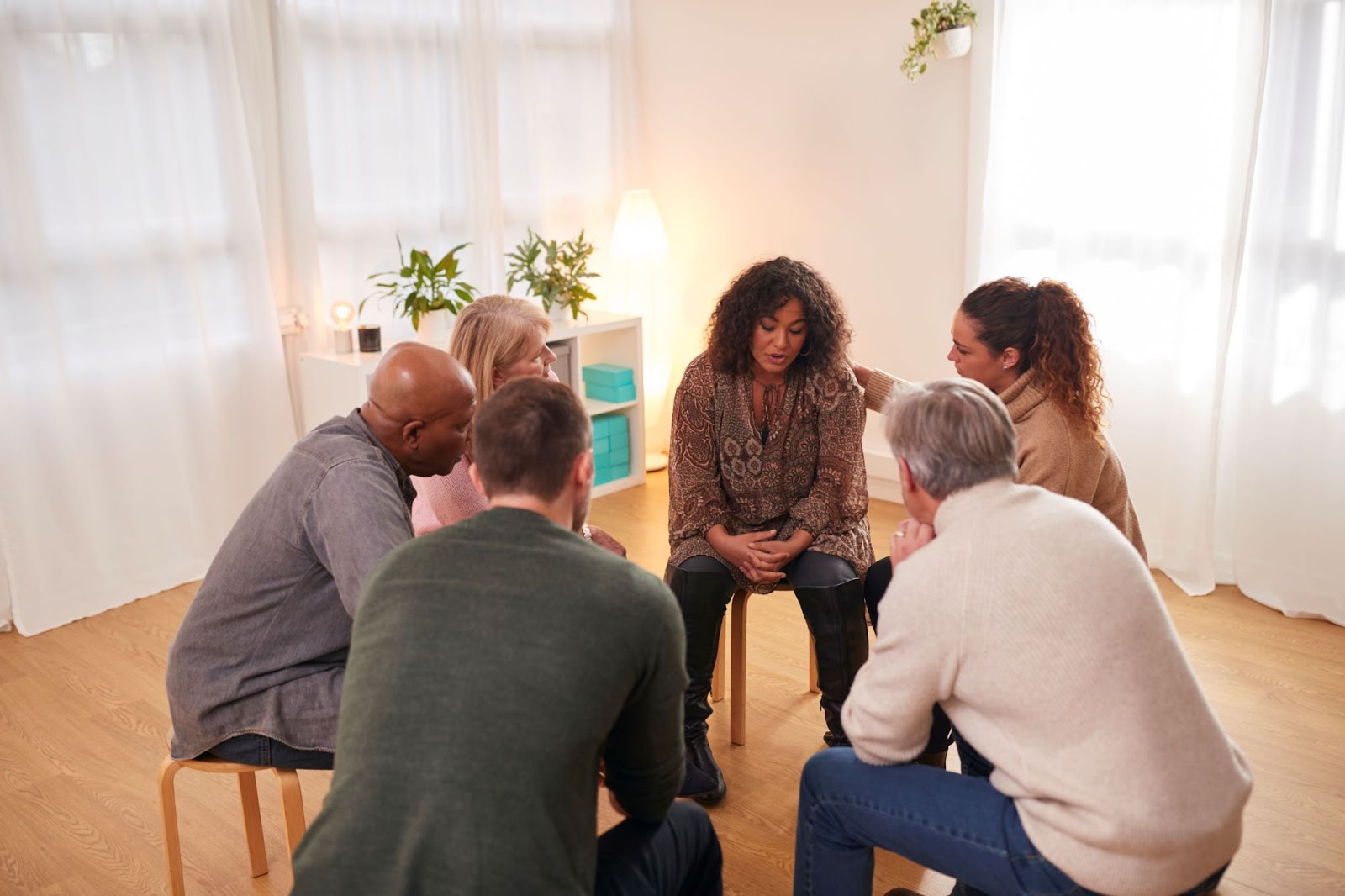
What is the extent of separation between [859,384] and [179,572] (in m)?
2.48

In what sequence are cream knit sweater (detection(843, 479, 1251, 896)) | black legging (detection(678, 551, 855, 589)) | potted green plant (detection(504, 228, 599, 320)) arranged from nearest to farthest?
cream knit sweater (detection(843, 479, 1251, 896))
black legging (detection(678, 551, 855, 589))
potted green plant (detection(504, 228, 599, 320))

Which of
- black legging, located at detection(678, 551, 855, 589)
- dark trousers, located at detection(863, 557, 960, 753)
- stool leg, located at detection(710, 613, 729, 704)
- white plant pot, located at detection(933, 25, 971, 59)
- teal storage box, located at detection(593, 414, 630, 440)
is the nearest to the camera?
dark trousers, located at detection(863, 557, 960, 753)

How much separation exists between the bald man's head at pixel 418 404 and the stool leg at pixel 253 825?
2.57 ft

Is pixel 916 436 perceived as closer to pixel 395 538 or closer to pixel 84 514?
pixel 395 538

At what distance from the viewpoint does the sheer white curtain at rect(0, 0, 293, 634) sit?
3.43 meters

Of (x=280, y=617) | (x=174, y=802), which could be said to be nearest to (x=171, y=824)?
(x=174, y=802)

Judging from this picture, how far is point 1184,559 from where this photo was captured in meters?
3.69

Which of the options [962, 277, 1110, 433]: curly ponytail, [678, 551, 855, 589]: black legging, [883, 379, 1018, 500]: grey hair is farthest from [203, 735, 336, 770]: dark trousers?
[962, 277, 1110, 433]: curly ponytail

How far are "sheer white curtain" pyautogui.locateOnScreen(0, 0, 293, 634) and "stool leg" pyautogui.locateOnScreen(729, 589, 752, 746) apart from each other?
2116 mm

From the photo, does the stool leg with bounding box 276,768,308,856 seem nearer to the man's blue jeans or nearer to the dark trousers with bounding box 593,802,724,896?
the dark trousers with bounding box 593,802,724,896

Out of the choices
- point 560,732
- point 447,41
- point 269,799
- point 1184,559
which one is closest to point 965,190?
point 1184,559

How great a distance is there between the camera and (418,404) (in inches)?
76.1

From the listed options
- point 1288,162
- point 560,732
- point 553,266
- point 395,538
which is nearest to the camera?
point 560,732

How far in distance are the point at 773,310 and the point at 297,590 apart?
1215 mm
